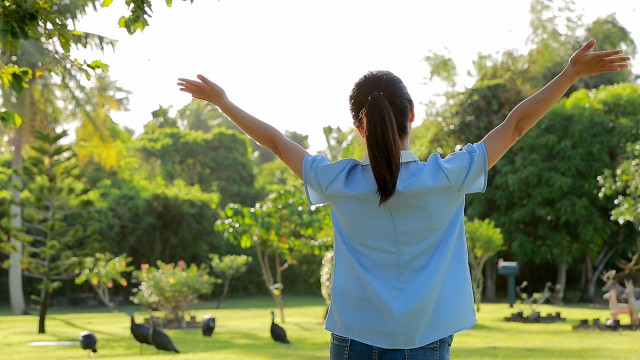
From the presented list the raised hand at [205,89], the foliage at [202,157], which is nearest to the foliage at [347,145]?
the raised hand at [205,89]

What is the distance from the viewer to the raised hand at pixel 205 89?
7.73 feet

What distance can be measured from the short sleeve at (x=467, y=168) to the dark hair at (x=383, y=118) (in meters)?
0.11

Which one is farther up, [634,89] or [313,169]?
[634,89]

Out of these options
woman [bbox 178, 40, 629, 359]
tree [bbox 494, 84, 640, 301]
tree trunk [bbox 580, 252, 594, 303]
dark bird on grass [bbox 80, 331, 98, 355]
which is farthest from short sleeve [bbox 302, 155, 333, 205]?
tree trunk [bbox 580, 252, 594, 303]

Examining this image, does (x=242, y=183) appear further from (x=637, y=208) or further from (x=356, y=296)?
(x=356, y=296)

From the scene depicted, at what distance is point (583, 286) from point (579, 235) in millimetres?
1843

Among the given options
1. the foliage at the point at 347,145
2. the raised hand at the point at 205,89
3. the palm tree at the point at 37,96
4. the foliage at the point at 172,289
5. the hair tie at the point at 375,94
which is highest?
the palm tree at the point at 37,96

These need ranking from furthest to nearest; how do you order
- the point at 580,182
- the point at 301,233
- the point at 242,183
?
1. the point at 242,183
2. the point at 580,182
3. the point at 301,233

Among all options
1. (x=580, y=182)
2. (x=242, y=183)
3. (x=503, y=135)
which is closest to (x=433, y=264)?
(x=503, y=135)

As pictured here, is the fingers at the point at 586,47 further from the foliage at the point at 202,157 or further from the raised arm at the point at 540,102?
the foliage at the point at 202,157

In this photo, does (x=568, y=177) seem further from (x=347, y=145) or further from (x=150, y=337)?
(x=150, y=337)

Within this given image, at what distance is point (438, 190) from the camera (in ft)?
6.18

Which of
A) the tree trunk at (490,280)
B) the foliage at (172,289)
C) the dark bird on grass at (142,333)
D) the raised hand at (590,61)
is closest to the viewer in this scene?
the raised hand at (590,61)

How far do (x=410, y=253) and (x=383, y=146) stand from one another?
8.9 inches
